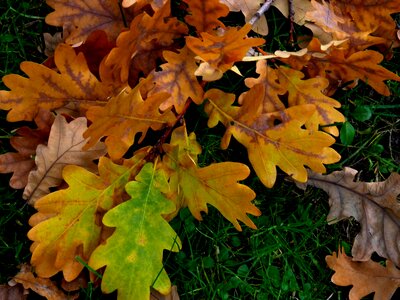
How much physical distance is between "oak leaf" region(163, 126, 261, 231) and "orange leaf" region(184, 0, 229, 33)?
1.13 ft

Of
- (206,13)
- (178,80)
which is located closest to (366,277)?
(178,80)

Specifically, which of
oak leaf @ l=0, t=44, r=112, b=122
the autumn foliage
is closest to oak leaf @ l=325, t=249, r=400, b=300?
the autumn foliage

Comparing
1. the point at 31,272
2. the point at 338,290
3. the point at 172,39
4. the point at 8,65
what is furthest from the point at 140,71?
the point at 338,290

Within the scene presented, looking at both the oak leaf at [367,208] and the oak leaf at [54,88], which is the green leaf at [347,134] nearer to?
the oak leaf at [367,208]

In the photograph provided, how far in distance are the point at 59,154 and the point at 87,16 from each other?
0.48 meters

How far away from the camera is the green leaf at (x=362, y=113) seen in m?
2.22

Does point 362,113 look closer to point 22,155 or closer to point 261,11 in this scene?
point 261,11

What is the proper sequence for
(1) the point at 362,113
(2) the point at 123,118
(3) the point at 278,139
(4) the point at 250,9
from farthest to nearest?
(1) the point at 362,113
(4) the point at 250,9
(3) the point at 278,139
(2) the point at 123,118

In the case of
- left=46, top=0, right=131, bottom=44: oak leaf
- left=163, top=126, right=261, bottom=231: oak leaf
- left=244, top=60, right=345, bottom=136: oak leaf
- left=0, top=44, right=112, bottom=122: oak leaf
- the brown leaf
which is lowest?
the brown leaf

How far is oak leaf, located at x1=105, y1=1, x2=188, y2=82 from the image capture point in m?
1.81

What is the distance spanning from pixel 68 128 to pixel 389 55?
3.97 ft

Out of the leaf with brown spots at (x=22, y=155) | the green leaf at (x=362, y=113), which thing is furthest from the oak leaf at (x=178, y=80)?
the green leaf at (x=362, y=113)

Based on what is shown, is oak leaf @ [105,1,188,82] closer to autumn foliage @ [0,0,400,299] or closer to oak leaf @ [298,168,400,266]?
autumn foliage @ [0,0,400,299]

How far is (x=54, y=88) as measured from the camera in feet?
6.27
